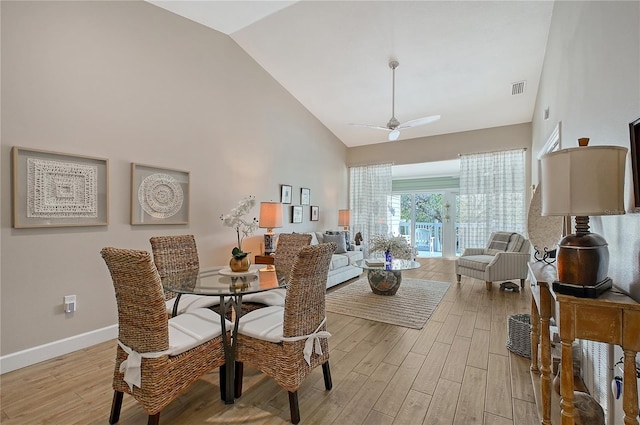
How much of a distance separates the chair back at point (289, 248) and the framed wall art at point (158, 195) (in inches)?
52.3

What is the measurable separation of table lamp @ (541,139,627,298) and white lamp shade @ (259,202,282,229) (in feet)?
11.8

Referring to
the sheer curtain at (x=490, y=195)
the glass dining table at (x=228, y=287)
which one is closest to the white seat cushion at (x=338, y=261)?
the glass dining table at (x=228, y=287)

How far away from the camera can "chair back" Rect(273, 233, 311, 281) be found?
3081mm

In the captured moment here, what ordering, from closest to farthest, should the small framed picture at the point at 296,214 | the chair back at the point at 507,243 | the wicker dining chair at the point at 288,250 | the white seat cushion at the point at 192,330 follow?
the white seat cushion at the point at 192,330 < the wicker dining chair at the point at 288,250 < the chair back at the point at 507,243 < the small framed picture at the point at 296,214

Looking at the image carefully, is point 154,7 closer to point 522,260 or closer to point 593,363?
point 593,363

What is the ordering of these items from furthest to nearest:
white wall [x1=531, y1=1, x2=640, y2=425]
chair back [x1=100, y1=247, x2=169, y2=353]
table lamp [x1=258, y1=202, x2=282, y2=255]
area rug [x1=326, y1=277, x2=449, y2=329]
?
table lamp [x1=258, y1=202, x2=282, y2=255]
area rug [x1=326, y1=277, x2=449, y2=329]
chair back [x1=100, y1=247, x2=169, y2=353]
white wall [x1=531, y1=1, x2=640, y2=425]

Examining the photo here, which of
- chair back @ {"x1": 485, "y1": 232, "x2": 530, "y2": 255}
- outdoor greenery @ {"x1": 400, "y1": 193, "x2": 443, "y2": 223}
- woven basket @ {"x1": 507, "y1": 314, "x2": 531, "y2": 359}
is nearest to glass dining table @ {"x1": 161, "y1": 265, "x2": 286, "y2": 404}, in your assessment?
woven basket @ {"x1": 507, "y1": 314, "x2": 531, "y2": 359}

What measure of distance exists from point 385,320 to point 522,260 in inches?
105

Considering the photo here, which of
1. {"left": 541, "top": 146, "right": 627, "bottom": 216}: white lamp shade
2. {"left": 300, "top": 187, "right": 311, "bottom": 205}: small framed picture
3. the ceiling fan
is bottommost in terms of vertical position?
{"left": 541, "top": 146, "right": 627, "bottom": 216}: white lamp shade

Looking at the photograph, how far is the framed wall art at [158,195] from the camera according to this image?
3.12 metres

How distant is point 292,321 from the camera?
174 cm

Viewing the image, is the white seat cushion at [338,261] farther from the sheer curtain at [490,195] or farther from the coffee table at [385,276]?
the sheer curtain at [490,195]

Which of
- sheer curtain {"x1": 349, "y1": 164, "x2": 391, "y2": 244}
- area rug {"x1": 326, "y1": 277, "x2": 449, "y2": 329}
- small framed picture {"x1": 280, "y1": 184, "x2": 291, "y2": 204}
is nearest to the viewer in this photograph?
area rug {"x1": 326, "y1": 277, "x2": 449, "y2": 329}

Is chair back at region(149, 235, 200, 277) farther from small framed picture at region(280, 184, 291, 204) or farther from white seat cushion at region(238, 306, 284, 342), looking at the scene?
small framed picture at region(280, 184, 291, 204)
